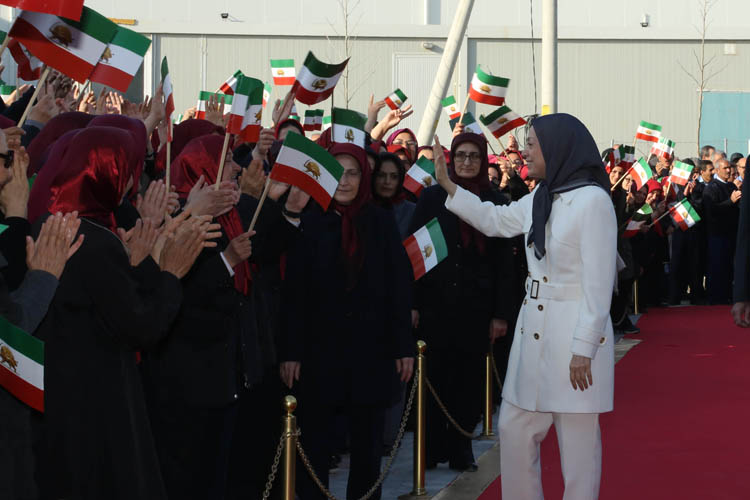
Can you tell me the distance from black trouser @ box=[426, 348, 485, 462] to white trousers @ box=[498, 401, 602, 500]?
1995 millimetres

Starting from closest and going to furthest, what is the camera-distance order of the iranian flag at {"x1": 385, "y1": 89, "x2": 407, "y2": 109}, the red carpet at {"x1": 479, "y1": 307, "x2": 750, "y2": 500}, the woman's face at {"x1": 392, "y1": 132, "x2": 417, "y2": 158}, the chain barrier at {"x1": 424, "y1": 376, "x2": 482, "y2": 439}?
1. the red carpet at {"x1": 479, "y1": 307, "x2": 750, "y2": 500}
2. the chain barrier at {"x1": 424, "y1": 376, "x2": 482, "y2": 439}
3. the woman's face at {"x1": 392, "y1": 132, "x2": 417, "y2": 158}
4. the iranian flag at {"x1": 385, "y1": 89, "x2": 407, "y2": 109}

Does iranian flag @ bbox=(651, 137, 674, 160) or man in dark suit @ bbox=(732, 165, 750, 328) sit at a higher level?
iranian flag @ bbox=(651, 137, 674, 160)

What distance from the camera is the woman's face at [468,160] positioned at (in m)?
7.65

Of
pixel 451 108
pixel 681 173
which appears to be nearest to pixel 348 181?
pixel 451 108

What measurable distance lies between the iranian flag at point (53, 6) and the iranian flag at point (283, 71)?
6.51 m

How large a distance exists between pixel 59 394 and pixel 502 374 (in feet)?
21.5

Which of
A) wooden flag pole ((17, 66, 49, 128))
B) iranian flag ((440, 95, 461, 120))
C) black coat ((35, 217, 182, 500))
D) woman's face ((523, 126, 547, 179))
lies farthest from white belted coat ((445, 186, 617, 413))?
iranian flag ((440, 95, 461, 120))

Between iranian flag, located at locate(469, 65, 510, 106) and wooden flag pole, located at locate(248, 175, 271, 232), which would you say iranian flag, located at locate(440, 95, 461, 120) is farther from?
wooden flag pole, located at locate(248, 175, 271, 232)

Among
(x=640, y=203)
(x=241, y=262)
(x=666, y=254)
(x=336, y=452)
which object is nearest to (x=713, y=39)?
(x=666, y=254)

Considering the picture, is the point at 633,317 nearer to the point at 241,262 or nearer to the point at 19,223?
the point at 241,262

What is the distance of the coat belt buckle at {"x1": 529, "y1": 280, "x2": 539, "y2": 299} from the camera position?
5505 millimetres

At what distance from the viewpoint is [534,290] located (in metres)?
5.53

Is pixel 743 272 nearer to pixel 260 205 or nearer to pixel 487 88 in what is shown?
pixel 260 205

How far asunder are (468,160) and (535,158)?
217 centimetres
